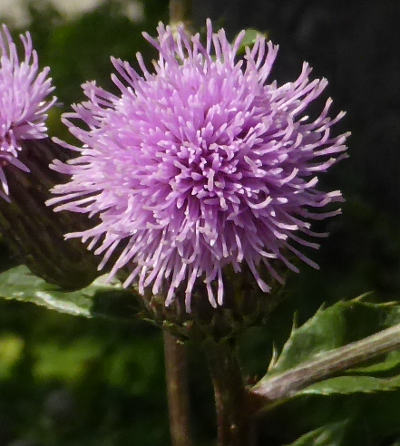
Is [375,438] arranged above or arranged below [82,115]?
below

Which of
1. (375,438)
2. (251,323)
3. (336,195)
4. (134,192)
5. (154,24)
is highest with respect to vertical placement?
(154,24)

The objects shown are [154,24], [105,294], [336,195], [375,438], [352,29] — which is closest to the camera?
[336,195]

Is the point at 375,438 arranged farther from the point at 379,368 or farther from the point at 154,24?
the point at 154,24

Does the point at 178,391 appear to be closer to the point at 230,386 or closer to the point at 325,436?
the point at 230,386

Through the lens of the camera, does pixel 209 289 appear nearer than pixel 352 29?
Yes

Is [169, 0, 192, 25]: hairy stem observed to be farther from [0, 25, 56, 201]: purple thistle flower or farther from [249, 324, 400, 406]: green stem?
[249, 324, 400, 406]: green stem

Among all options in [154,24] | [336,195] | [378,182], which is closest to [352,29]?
[378,182]

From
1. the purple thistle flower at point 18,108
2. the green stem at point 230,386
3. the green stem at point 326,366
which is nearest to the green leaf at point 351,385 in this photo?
the green stem at point 326,366

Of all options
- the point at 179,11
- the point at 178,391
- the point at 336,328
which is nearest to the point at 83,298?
the point at 178,391
